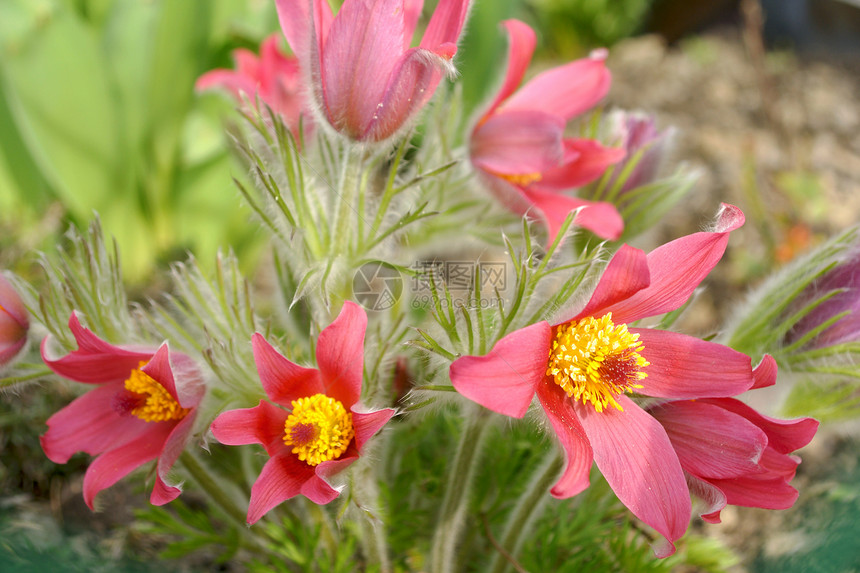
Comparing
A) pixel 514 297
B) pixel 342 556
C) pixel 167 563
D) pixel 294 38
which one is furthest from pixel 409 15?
pixel 167 563

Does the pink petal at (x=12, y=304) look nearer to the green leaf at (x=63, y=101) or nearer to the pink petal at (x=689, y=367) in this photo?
the pink petal at (x=689, y=367)

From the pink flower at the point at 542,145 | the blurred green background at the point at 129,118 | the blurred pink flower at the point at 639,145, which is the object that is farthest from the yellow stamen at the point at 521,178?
the blurred green background at the point at 129,118

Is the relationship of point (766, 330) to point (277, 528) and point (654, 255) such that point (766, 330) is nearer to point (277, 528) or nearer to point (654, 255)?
point (654, 255)

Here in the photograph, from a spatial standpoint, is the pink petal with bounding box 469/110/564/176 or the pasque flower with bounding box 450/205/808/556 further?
the pink petal with bounding box 469/110/564/176

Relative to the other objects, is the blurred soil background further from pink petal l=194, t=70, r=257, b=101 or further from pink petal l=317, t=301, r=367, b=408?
pink petal l=194, t=70, r=257, b=101

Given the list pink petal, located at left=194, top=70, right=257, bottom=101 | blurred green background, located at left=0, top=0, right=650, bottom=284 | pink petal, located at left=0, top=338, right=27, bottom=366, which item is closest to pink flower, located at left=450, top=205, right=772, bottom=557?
pink petal, located at left=0, top=338, right=27, bottom=366

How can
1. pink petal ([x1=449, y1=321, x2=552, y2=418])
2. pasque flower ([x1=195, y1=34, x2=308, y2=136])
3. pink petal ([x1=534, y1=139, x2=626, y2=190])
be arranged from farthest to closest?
pasque flower ([x1=195, y1=34, x2=308, y2=136]) < pink petal ([x1=534, y1=139, x2=626, y2=190]) < pink petal ([x1=449, y1=321, x2=552, y2=418])

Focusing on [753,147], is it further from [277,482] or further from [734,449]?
[277,482]
